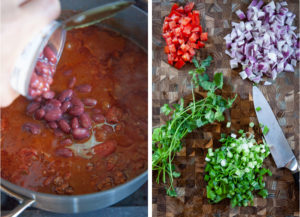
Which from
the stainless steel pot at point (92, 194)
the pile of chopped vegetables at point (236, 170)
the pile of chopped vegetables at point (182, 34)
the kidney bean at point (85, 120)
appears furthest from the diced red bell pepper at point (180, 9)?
the kidney bean at point (85, 120)

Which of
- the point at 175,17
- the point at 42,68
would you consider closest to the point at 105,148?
the point at 42,68

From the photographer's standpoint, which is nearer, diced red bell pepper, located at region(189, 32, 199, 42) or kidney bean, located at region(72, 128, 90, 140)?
kidney bean, located at region(72, 128, 90, 140)

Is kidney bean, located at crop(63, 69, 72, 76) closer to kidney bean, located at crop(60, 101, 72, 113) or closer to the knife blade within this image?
kidney bean, located at crop(60, 101, 72, 113)

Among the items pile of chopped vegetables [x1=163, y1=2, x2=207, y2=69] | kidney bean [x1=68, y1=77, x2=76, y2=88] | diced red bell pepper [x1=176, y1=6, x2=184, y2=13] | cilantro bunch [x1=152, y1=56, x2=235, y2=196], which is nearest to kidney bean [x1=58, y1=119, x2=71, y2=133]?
kidney bean [x1=68, y1=77, x2=76, y2=88]

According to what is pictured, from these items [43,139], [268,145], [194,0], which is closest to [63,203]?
[43,139]

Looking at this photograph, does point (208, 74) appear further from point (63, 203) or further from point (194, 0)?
point (63, 203)

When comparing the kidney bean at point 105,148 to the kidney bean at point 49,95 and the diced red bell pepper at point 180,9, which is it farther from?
the diced red bell pepper at point 180,9
